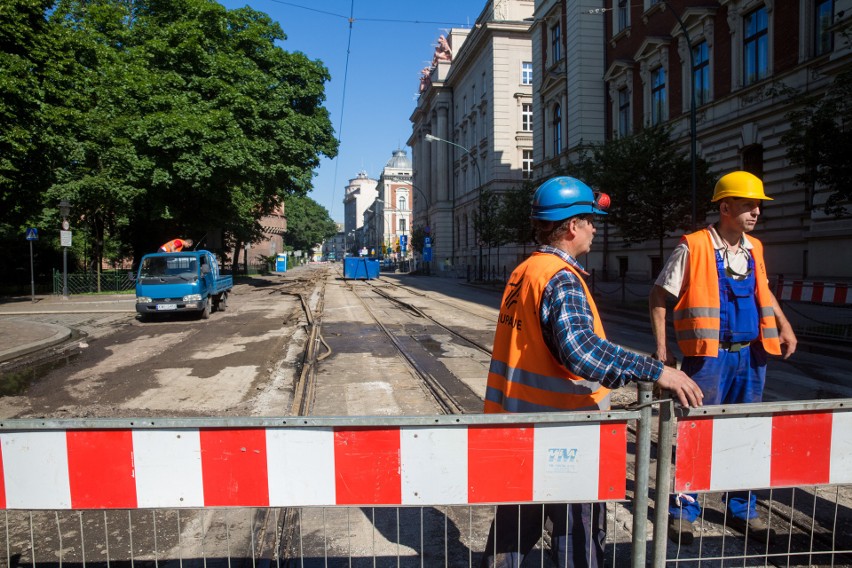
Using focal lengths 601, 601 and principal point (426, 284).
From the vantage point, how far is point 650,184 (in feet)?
57.4

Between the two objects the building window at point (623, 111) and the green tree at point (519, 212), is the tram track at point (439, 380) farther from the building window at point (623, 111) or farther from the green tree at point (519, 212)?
the building window at point (623, 111)

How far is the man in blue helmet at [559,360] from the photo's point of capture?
2191mm

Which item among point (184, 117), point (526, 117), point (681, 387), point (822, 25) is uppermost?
point (526, 117)

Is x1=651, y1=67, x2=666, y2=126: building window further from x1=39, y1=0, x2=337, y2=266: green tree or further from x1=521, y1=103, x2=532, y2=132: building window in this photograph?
x1=521, y1=103, x2=532, y2=132: building window

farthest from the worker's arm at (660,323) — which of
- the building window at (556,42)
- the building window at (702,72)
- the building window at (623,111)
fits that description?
the building window at (556,42)

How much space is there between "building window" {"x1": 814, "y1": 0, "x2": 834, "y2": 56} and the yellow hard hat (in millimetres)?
18461

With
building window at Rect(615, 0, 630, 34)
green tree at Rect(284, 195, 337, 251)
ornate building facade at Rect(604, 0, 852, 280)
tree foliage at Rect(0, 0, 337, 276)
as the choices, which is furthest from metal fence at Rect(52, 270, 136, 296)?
green tree at Rect(284, 195, 337, 251)

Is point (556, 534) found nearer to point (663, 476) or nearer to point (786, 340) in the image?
point (663, 476)

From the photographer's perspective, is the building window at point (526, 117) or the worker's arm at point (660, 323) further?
the building window at point (526, 117)

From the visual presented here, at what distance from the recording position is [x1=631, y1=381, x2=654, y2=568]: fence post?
209 cm

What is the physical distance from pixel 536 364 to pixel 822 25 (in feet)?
69.6

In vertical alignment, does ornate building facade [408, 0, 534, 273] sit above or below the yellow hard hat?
above

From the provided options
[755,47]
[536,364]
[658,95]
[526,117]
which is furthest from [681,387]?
[526,117]

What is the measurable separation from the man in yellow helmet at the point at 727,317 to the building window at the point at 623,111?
94.3 feet
